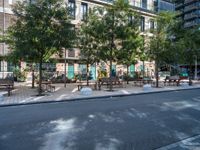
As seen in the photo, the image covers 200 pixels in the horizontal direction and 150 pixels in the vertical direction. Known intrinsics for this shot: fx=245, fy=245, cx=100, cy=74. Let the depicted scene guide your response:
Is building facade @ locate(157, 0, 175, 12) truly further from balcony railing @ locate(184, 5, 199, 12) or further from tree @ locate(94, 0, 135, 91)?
balcony railing @ locate(184, 5, 199, 12)

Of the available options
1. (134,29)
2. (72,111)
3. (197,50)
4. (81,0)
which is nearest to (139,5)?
(81,0)

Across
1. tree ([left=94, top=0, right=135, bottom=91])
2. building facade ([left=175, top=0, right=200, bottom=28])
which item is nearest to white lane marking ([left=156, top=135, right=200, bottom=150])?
tree ([left=94, top=0, right=135, bottom=91])

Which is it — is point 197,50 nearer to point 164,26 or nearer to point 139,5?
point 164,26

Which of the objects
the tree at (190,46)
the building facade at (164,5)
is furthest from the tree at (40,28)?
the building facade at (164,5)

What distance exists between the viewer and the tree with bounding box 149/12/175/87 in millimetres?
22703

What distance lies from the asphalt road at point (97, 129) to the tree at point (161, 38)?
13.3 meters

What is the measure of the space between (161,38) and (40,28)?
12.6 metres

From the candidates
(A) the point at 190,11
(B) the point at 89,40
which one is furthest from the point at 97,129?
(A) the point at 190,11

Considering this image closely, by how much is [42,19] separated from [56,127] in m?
9.09

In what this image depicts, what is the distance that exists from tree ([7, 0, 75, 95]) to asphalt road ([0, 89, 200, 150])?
18.2ft

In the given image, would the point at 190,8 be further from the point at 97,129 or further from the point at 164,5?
the point at 97,129

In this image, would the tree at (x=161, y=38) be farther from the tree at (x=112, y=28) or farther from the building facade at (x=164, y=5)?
the building facade at (x=164, y=5)

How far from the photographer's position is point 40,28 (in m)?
14.3

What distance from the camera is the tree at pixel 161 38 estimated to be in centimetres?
2270
